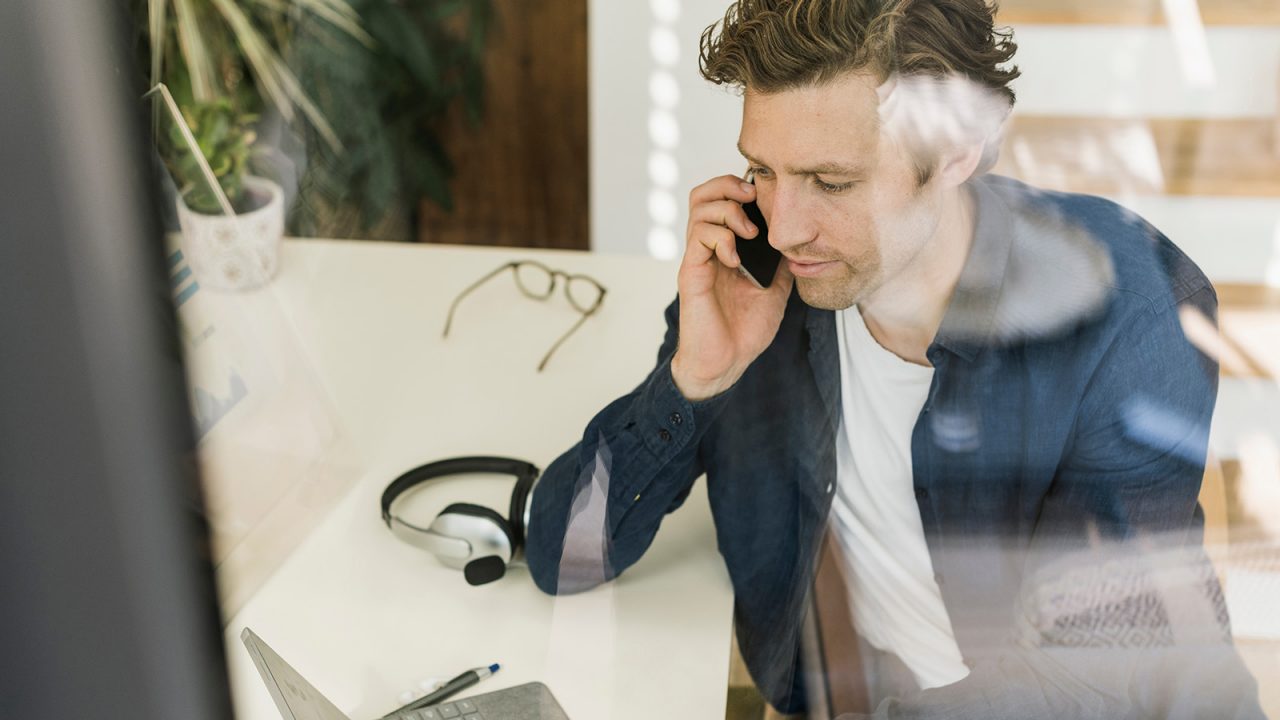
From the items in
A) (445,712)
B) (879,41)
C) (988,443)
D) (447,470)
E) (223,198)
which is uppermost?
(879,41)

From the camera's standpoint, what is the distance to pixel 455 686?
742 millimetres

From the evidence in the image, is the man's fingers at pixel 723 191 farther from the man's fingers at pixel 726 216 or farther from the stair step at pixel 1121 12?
the stair step at pixel 1121 12

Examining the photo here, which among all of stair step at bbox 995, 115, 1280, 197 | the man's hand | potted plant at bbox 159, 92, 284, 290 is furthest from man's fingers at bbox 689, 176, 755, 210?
potted plant at bbox 159, 92, 284, 290

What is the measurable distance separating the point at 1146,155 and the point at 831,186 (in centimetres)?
14

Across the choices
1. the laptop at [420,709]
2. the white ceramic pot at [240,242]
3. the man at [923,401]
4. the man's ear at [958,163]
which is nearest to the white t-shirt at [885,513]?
the man at [923,401]

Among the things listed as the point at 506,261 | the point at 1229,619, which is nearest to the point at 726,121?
the point at 506,261

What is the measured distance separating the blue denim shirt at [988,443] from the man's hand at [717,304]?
0.03ft

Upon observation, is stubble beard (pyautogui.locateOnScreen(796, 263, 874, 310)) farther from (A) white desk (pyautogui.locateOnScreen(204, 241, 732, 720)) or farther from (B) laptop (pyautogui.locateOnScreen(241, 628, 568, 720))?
(B) laptop (pyautogui.locateOnScreen(241, 628, 568, 720))

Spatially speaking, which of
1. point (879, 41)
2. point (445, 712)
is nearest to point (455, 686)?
point (445, 712)

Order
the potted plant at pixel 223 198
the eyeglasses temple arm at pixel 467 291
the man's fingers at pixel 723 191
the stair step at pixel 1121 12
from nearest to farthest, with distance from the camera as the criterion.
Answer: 1. the stair step at pixel 1121 12
2. the man's fingers at pixel 723 191
3. the potted plant at pixel 223 198
4. the eyeglasses temple arm at pixel 467 291

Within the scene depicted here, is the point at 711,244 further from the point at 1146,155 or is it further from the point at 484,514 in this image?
the point at 484,514

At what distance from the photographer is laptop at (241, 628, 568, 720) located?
0.68 metres

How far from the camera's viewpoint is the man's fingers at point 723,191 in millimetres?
553

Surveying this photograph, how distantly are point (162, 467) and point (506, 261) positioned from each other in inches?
11.9
